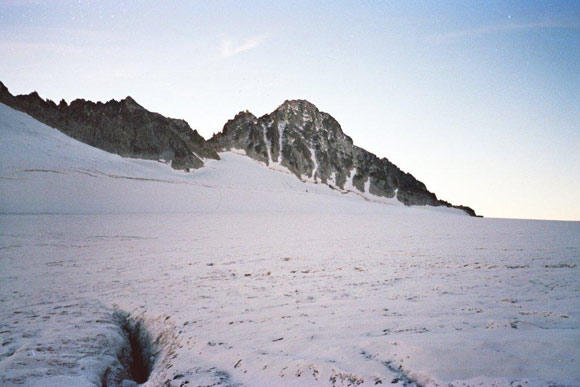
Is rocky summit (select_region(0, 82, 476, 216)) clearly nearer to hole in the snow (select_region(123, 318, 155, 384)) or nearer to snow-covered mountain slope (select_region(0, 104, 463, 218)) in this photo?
snow-covered mountain slope (select_region(0, 104, 463, 218))

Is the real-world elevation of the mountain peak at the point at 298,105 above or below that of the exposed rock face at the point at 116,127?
above

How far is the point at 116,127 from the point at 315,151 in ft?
239

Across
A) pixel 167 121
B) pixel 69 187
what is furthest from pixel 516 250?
pixel 167 121

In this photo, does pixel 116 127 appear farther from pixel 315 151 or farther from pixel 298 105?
pixel 298 105

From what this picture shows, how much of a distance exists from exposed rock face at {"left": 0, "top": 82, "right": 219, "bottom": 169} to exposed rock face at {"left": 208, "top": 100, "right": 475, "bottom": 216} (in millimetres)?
36354

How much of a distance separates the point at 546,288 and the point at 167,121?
4158 inches

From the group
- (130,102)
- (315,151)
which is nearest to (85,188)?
(130,102)

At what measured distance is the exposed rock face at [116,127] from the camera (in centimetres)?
8481

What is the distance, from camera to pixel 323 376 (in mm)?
3223

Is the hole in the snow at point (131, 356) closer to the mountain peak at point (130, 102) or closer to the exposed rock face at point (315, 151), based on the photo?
the mountain peak at point (130, 102)

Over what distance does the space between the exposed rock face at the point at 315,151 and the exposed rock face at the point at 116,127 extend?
3635 centimetres

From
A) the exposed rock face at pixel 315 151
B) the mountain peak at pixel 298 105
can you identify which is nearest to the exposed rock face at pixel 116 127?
the exposed rock face at pixel 315 151

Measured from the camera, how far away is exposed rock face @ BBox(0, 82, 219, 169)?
278ft

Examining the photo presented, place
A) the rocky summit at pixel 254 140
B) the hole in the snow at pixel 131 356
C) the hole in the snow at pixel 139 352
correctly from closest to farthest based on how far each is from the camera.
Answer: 1. the hole in the snow at pixel 131 356
2. the hole in the snow at pixel 139 352
3. the rocky summit at pixel 254 140
